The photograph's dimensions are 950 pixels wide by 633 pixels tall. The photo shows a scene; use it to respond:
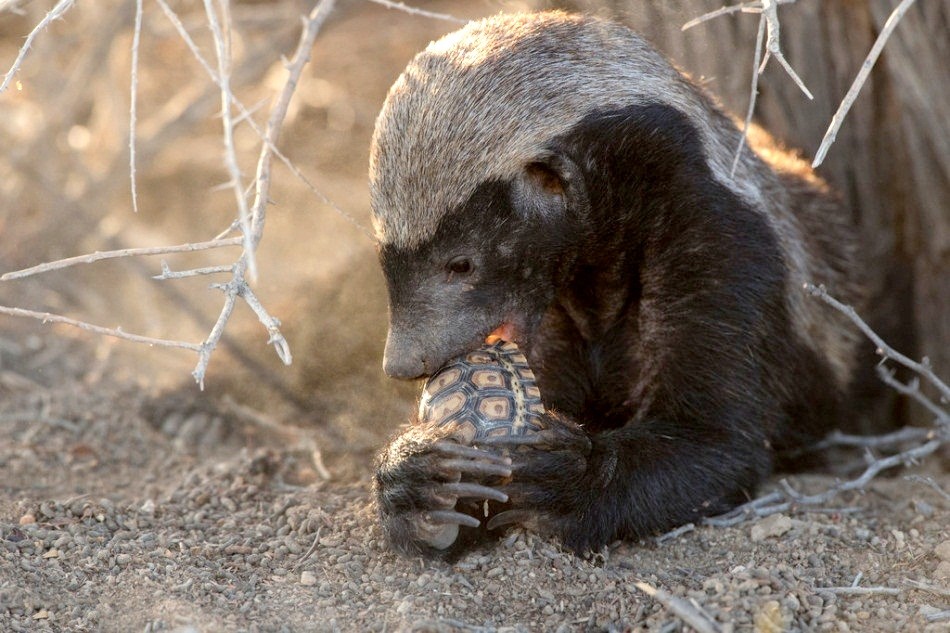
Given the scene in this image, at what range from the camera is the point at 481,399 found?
3391mm

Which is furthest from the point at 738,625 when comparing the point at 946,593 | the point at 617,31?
the point at 617,31

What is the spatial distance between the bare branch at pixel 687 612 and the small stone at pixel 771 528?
2.19 feet

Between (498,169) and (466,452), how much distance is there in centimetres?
93

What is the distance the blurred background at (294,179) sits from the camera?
520 cm

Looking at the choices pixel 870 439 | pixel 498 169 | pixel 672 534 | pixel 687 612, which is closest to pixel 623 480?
pixel 672 534

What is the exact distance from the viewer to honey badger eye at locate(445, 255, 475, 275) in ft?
11.4

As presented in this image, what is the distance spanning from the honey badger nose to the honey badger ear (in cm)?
61

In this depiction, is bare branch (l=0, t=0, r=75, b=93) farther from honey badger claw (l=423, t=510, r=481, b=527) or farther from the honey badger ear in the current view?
honey badger claw (l=423, t=510, r=481, b=527)

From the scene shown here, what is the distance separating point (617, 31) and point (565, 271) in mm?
953

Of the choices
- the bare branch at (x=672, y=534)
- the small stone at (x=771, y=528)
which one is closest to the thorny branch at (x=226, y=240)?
the bare branch at (x=672, y=534)

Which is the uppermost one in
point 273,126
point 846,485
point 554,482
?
point 273,126

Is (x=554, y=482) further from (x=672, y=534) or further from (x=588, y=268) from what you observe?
(x=588, y=268)

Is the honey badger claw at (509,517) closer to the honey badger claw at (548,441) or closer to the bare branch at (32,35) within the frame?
the honey badger claw at (548,441)

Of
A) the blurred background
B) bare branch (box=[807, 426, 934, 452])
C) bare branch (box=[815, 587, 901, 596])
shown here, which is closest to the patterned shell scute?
the blurred background
